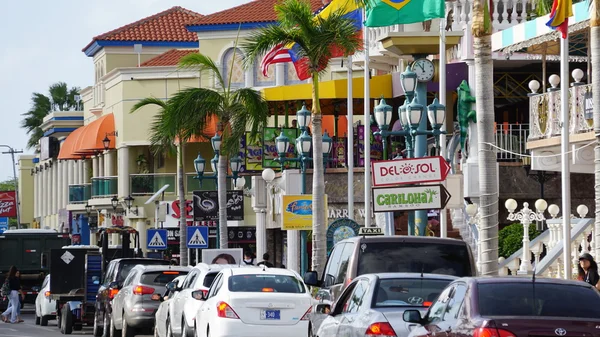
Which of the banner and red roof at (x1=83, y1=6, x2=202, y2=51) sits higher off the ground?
red roof at (x1=83, y1=6, x2=202, y2=51)

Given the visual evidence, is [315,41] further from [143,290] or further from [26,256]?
[26,256]

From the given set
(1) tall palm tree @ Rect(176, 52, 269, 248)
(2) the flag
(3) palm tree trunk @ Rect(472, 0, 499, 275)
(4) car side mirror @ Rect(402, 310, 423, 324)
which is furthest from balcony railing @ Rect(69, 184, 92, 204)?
(4) car side mirror @ Rect(402, 310, 423, 324)

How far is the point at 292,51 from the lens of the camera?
122 ft

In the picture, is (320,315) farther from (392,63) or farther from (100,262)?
(392,63)

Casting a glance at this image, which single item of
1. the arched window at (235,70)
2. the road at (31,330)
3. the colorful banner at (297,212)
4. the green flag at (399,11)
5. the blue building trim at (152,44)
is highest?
the blue building trim at (152,44)

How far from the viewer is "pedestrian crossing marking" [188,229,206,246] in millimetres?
40531

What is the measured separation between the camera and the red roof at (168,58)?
68.3 m

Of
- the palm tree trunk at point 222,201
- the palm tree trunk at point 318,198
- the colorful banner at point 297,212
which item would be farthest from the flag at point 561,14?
the palm tree trunk at point 222,201

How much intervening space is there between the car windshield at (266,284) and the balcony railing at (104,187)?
160ft

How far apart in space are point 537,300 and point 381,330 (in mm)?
2452

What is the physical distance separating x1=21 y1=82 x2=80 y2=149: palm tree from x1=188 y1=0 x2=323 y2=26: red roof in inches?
1339

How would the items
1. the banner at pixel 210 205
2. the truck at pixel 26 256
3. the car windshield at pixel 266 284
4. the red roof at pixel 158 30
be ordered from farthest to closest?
the red roof at pixel 158 30 < the truck at pixel 26 256 < the banner at pixel 210 205 < the car windshield at pixel 266 284

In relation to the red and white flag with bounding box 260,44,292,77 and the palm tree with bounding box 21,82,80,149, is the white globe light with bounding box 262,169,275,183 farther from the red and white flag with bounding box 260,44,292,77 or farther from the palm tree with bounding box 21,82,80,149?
the palm tree with bounding box 21,82,80,149

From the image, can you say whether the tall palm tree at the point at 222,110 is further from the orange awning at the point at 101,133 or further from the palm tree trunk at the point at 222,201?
the orange awning at the point at 101,133
